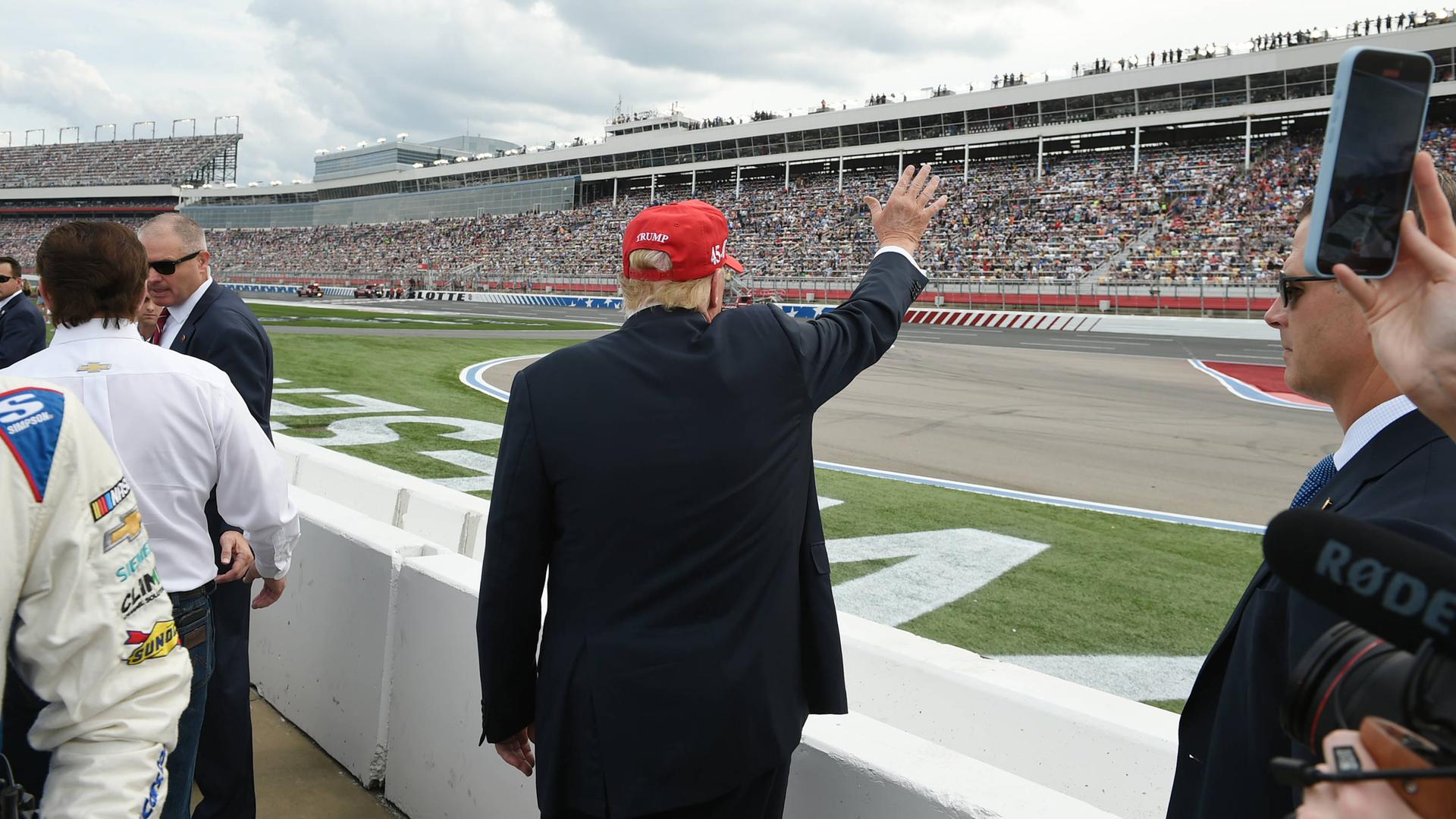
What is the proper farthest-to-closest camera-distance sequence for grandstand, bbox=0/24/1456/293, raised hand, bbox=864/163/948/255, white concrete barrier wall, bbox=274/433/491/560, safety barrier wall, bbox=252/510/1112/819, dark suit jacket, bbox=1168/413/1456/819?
1. grandstand, bbox=0/24/1456/293
2. white concrete barrier wall, bbox=274/433/491/560
3. raised hand, bbox=864/163/948/255
4. safety barrier wall, bbox=252/510/1112/819
5. dark suit jacket, bbox=1168/413/1456/819

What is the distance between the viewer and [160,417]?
2.42 metres

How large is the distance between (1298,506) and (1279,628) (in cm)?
20

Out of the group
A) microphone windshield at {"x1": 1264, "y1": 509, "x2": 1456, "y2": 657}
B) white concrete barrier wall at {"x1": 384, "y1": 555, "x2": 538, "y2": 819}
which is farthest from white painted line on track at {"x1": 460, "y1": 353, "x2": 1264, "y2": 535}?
microphone windshield at {"x1": 1264, "y1": 509, "x2": 1456, "y2": 657}

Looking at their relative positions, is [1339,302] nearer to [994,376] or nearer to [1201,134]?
[994,376]

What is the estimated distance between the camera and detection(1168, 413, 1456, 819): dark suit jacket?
121 centimetres

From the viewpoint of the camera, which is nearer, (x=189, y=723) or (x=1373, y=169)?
(x=1373, y=169)

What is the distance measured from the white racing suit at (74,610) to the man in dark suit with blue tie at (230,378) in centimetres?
135

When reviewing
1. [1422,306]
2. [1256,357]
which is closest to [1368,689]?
[1422,306]

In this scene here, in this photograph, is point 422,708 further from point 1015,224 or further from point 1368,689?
point 1015,224

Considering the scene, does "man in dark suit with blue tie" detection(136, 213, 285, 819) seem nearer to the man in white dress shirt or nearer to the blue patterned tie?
the man in white dress shirt

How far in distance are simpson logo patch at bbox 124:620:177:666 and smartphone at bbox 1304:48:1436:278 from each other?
171 cm

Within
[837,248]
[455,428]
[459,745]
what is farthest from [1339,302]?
[837,248]

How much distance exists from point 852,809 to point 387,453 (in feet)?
26.9

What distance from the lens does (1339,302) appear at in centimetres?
151
